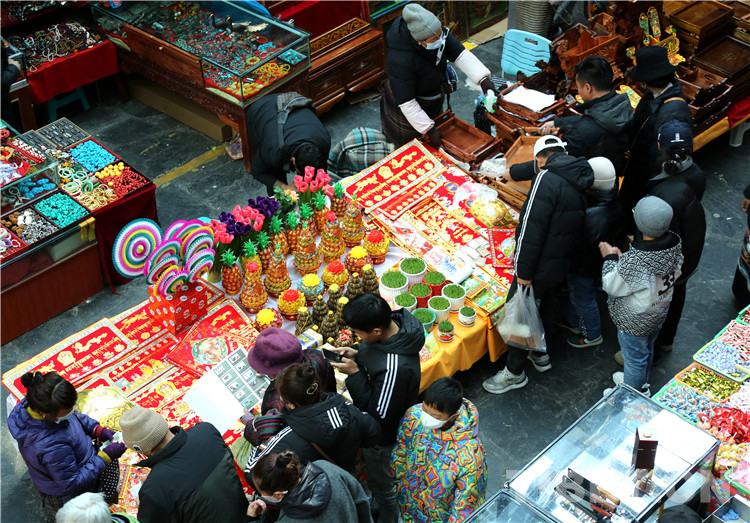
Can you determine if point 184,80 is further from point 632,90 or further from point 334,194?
point 632,90

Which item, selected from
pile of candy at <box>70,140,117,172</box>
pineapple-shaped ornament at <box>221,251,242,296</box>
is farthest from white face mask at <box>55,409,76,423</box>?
pile of candy at <box>70,140,117,172</box>

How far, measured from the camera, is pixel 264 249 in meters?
5.37

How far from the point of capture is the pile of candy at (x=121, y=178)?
6609 mm

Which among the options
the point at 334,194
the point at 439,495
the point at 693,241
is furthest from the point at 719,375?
the point at 334,194

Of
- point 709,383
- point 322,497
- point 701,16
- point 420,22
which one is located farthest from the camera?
point 701,16

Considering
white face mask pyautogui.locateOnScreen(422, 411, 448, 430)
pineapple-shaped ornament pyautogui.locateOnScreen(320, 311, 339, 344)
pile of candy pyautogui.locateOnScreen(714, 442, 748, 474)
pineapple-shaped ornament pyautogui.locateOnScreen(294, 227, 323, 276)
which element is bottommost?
pile of candy pyautogui.locateOnScreen(714, 442, 748, 474)

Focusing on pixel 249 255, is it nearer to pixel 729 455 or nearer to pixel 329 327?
pixel 329 327

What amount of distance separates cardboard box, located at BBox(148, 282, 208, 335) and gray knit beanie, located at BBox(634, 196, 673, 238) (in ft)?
9.35

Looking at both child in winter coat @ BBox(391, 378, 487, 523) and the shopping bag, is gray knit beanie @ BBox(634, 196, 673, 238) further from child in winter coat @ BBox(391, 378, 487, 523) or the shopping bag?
child in winter coat @ BBox(391, 378, 487, 523)

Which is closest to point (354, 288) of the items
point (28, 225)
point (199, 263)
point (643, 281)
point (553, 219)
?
point (199, 263)

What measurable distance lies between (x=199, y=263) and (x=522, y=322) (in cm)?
220

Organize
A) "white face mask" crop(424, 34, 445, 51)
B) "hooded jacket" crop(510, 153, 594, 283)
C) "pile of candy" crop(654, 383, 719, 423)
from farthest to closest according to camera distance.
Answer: "white face mask" crop(424, 34, 445, 51)
"hooded jacket" crop(510, 153, 594, 283)
"pile of candy" crop(654, 383, 719, 423)

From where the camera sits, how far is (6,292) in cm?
602

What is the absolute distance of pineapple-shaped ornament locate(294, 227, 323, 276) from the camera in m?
5.43
